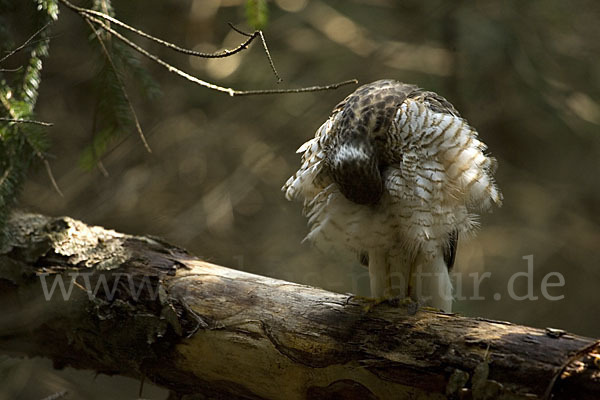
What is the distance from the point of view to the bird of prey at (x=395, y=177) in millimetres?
1944

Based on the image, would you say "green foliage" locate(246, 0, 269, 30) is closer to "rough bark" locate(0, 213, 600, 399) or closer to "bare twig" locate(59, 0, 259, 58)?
"bare twig" locate(59, 0, 259, 58)

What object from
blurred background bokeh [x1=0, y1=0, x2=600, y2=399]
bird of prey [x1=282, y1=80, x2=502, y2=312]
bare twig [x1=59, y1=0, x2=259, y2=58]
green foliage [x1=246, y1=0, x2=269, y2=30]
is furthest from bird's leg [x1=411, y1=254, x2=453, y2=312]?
blurred background bokeh [x1=0, y1=0, x2=600, y2=399]

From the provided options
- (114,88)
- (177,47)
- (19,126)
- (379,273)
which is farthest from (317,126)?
(177,47)

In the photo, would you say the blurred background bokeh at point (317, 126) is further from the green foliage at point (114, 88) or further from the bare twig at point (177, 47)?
the bare twig at point (177, 47)

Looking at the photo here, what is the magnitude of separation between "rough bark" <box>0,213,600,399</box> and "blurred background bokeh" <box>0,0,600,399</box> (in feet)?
5.35

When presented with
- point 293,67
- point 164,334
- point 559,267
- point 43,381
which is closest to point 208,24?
point 293,67

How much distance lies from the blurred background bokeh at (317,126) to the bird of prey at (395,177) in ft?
5.45

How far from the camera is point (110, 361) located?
204 cm

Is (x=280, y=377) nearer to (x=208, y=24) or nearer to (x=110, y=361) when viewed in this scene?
(x=110, y=361)

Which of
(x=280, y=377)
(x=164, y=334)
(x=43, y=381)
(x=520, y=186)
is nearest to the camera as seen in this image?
(x=280, y=377)

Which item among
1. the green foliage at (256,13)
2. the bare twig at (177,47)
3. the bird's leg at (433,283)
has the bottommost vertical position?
the bird's leg at (433,283)

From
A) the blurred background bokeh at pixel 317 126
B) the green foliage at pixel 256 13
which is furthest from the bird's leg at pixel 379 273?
the blurred background bokeh at pixel 317 126

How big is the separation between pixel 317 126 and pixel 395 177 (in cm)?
250

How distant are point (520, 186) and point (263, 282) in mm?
3355
